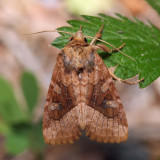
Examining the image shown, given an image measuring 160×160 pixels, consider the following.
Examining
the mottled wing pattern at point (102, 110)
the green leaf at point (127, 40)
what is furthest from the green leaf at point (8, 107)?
the green leaf at point (127, 40)

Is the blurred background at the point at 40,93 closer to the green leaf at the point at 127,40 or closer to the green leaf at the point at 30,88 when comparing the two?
the green leaf at the point at 30,88

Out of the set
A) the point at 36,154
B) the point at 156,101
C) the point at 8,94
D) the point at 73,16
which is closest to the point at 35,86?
the point at 8,94

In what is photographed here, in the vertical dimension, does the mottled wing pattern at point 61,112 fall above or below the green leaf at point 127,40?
below

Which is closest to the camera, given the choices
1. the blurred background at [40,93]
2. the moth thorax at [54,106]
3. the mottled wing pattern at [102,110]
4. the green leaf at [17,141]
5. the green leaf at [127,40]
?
the green leaf at [127,40]

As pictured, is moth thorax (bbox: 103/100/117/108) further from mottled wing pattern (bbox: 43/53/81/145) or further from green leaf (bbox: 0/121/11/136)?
green leaf (bbox: 0/121/11/136)

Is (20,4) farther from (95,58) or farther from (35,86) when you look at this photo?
(95,58)
